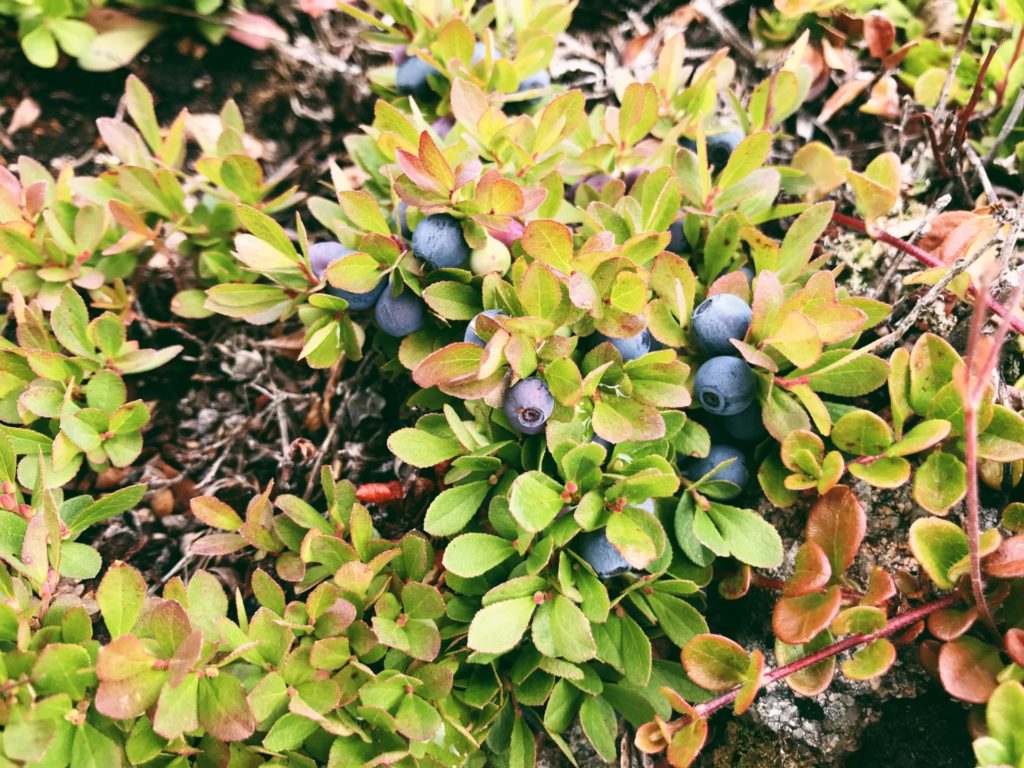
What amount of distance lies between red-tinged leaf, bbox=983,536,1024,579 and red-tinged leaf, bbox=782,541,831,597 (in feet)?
0.81

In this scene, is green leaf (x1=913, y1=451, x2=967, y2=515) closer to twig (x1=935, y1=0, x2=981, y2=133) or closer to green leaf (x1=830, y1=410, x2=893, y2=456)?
green leaf (x1=830, y1=410, x2=893, y2=456)

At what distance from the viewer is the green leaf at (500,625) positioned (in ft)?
4.37

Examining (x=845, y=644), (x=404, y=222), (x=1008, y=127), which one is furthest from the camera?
(x=1008, y=127)

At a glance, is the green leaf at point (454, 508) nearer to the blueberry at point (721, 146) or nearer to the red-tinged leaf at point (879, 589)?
the red-tinged leaf at point (879, 589)

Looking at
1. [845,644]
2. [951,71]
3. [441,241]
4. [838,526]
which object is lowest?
[845,644]

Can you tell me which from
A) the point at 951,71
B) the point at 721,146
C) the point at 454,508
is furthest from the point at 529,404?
the point at 951,71

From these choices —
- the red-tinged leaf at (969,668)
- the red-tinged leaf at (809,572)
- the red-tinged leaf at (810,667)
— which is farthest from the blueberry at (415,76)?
the red-tinged leaf at (969,668)

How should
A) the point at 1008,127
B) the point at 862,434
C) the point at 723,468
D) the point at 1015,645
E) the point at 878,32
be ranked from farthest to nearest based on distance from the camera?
the point at 878,32 < the point at 1008,127 < the point at 723,468 < the point at 862,434 < the point at 1015,645

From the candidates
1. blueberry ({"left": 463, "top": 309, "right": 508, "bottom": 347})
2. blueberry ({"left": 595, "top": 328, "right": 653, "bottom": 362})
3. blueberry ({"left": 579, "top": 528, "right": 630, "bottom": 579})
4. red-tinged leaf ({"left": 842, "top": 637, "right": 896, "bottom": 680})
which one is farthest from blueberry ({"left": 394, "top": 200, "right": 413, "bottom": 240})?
red-tinged leaf ({"left": 842, "top": 637, "right": 896, "bottom": 680})

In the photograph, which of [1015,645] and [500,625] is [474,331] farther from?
[1015,645]

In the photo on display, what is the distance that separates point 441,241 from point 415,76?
649 millimetres

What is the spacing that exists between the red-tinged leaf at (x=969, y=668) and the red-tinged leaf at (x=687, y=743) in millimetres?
387

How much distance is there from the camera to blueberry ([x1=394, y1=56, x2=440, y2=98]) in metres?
1.91

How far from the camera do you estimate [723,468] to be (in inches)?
61.1
